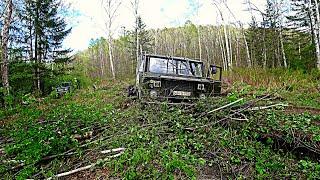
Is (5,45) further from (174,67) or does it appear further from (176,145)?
(176,145)

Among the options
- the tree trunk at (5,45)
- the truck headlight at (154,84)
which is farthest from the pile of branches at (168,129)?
the tree trunk at (5,45)

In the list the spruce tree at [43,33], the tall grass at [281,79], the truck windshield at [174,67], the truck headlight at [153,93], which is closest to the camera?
the truck headlight at [153,93]

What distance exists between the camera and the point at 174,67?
8367mm

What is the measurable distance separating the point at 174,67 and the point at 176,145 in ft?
13.9

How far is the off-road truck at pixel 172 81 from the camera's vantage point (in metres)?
7.28

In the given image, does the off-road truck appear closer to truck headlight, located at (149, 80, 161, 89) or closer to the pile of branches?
truck headlight, located at (149, 80, 161, 89)

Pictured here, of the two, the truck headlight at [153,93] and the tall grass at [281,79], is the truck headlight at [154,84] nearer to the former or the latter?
the truck headlight at [153,93]

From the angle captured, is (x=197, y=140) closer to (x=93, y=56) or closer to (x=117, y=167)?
(x=117, y=167)

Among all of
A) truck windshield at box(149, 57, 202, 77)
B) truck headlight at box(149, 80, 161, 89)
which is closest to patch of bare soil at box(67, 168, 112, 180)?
truck headlight at box(149, 80, 161, 89)

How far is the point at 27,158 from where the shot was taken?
404 cm

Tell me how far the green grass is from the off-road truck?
3.45 feet

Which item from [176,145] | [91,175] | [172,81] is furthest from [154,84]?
[91,175]

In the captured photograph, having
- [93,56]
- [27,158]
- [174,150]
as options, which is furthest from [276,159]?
[93,56]

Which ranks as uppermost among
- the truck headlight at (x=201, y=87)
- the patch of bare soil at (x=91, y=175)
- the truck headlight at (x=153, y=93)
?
the truck headlight at (x=201, y=87)
